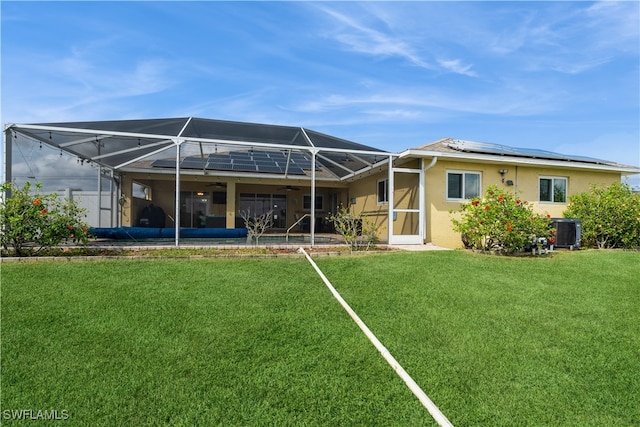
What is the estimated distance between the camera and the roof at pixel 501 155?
1001cm

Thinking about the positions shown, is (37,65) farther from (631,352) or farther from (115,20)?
(631,352)

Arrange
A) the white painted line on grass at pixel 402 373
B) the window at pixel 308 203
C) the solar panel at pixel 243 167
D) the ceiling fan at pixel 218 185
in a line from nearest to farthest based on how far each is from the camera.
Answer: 1. the white painted line on grass at pixel 402 373
2. the solar panel at pixel 243 167
3. the ceiling fan at pixel 218 185
4. the window at pixel 308 203

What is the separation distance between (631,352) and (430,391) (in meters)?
2.28

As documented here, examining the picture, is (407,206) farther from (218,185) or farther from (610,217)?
(218,185)

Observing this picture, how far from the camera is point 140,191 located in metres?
15.4

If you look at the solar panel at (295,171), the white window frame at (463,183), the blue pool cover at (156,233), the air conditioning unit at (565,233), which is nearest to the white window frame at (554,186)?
the air conditioning unit at (565,233)

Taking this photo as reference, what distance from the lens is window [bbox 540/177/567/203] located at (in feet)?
38.8

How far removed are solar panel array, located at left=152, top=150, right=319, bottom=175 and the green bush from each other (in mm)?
9691

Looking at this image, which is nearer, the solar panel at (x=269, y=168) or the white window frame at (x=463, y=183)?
the white window frame at (x=463, y=183)

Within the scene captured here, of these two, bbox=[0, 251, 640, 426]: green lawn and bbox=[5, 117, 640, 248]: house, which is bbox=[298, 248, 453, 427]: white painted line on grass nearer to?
bbox=[0, 251, 640, 426]: green lawn

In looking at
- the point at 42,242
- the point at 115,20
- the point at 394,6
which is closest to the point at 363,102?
the point at 394,6

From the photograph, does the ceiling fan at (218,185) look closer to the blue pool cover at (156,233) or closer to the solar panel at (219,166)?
the solar panel at (219,166)

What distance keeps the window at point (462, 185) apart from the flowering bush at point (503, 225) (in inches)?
73.2

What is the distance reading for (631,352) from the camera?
3283 millimetres
